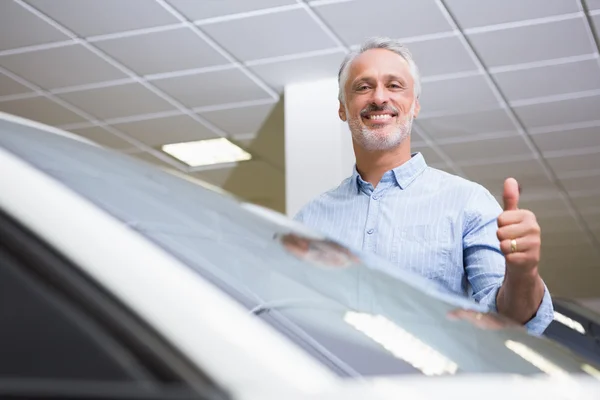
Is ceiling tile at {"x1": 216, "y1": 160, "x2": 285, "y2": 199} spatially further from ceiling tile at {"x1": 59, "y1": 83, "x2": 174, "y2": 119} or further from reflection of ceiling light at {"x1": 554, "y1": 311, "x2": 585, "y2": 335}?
reflection of ceiling light at {"x1": 554, "y1": 311, "x2": 585, "y2": 335}

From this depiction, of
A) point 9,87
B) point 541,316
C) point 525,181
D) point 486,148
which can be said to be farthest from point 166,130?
point 541,316

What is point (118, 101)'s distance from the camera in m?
5.62

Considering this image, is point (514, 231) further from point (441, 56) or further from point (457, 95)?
point (457, 95)

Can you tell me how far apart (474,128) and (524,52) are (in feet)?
4.36

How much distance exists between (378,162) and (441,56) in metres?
3.21

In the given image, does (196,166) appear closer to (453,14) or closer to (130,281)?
(453,14)

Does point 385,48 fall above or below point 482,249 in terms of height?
above

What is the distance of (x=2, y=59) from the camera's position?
500 centimetres

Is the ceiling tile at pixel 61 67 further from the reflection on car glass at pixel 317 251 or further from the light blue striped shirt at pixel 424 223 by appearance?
the reflection on car glass at pixel 317 251

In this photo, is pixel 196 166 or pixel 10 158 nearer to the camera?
pixel 10 158

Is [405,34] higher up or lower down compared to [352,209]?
higher up

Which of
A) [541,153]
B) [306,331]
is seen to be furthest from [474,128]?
[306,331]

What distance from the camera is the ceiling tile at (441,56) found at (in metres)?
4.60

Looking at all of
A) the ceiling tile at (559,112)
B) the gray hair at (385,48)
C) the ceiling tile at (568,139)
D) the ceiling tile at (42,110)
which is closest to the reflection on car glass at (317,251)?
the gray hair at (385,48)
